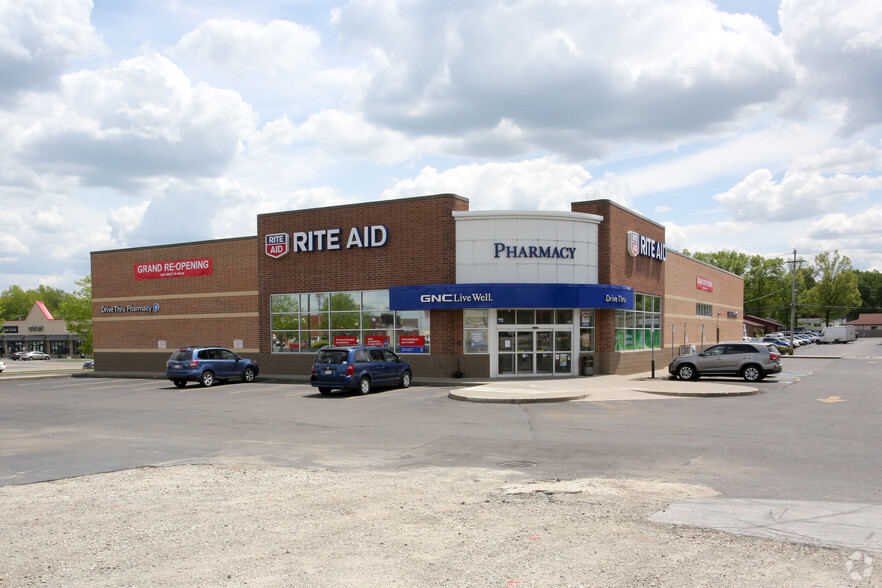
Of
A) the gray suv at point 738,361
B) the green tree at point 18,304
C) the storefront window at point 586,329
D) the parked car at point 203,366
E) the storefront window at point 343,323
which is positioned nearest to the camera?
the gray suv at point 738,361

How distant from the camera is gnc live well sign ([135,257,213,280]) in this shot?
118 ft

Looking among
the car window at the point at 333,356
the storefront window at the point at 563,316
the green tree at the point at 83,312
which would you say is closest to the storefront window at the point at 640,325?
the storefront window at the point at 563,316

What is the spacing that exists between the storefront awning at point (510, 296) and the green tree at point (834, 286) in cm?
12096

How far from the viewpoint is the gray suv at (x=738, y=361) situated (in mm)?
26688

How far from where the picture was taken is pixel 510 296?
90.7 ft

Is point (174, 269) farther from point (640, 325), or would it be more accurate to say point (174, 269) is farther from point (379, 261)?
point (640, 325)

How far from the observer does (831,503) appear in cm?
773

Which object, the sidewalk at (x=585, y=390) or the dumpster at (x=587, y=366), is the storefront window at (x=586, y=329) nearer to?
the dumpster at (x=587, y=366)

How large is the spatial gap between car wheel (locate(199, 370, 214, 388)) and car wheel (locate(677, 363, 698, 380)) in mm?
19272

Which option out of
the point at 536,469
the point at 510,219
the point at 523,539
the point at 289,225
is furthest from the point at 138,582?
the point at 289,225

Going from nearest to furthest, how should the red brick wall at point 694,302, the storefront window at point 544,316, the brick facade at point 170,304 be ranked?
the storefront window at point 544,316
the brick facade at point 170,304
the red brick wall at point 694,302

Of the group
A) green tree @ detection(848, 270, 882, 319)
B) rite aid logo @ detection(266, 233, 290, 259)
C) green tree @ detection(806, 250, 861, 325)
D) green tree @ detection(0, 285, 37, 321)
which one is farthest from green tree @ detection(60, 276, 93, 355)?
green tree @ detection(848, 270, 882, 319)

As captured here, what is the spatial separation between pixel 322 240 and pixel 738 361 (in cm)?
1880

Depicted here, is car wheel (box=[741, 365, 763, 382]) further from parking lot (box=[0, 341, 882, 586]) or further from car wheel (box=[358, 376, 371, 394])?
car wheel (box=[358, 376, 371, 394])
